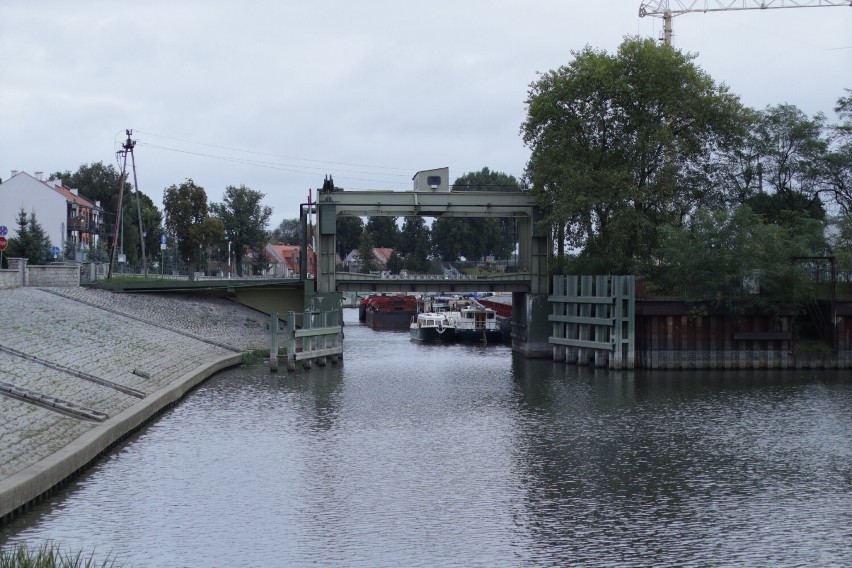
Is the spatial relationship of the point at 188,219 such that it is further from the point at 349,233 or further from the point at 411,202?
the point at 349,233

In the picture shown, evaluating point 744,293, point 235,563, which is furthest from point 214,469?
point 744,293

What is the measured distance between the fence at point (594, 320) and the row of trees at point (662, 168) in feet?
8.73

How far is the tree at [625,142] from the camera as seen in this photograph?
62.6m

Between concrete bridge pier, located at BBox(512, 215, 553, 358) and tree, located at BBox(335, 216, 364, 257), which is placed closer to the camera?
concrete bridge pier, located at BBox(512, 215, 553, 358)

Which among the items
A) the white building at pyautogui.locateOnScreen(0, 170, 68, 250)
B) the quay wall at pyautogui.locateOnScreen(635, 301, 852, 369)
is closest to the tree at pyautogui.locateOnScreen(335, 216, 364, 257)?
the white building at pyautogui.locateOnScreen(0, 170, 68, 250)

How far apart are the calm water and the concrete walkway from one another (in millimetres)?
948

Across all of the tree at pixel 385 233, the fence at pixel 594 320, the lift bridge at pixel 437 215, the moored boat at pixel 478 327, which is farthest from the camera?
the tree at pixel 385 233

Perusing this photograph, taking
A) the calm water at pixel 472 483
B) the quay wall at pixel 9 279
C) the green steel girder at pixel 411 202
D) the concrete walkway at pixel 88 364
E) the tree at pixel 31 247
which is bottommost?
the calm water at pixel 472 483

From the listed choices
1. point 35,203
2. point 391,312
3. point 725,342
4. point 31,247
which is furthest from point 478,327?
point 35,203

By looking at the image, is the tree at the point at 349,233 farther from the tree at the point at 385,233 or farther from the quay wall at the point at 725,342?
the quay wall at the point at 725,342

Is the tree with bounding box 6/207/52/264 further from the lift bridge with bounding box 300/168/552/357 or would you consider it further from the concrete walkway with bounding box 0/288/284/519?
the lift bridge with bounding box 300/168/552/357

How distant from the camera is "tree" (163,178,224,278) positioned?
11488 centimetres

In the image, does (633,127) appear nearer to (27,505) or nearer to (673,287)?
(673,287)

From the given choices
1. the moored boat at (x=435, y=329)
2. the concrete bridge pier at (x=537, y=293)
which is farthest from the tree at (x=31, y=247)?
the concrete bridge pier at (x=537, y=293)
